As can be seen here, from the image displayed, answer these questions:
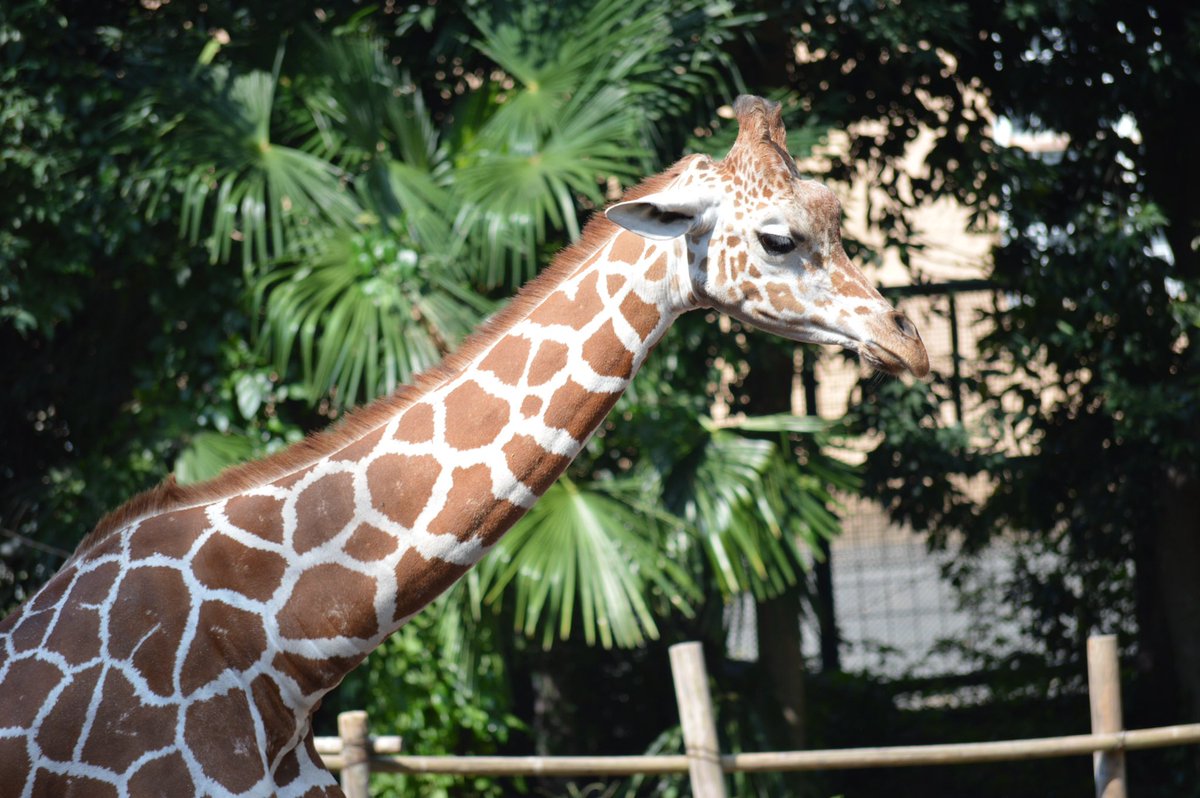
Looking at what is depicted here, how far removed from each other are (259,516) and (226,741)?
44 centimetres

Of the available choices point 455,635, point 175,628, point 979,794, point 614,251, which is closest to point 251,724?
point 175,628

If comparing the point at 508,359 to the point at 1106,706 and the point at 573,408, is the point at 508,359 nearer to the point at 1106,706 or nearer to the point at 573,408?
the point at 573,408

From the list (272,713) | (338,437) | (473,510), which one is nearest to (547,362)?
(473,510)

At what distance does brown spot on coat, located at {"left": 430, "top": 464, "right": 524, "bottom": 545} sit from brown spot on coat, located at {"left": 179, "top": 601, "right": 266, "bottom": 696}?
39 cm

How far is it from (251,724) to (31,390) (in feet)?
13.9

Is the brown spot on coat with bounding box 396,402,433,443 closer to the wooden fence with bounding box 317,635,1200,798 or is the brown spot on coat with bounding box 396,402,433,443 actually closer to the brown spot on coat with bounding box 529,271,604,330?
the brown spot on coat with bounding box 529,271,604,330

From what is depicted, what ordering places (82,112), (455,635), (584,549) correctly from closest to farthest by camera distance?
1. (584,549)
2. (455,635)
3. (82,112)

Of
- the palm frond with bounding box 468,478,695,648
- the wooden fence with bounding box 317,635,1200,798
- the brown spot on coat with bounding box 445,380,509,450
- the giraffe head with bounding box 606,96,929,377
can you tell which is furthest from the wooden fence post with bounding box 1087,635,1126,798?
the brown spot on coat with bounding box 445,380,509,450

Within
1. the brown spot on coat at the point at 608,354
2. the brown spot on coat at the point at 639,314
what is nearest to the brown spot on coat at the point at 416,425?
the brown spot on coat at the point at 608,354

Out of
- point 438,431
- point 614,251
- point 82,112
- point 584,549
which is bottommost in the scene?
point 584,549

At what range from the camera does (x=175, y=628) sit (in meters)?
2.39

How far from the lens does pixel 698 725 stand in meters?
4.14

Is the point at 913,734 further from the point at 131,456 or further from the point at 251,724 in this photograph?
the point at 251,724


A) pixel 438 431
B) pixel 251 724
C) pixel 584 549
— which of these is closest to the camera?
pixel 251 724
